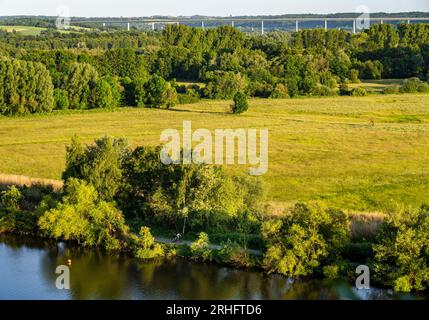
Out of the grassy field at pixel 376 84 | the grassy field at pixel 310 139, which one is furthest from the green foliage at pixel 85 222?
the grassy field at pixel 376 84

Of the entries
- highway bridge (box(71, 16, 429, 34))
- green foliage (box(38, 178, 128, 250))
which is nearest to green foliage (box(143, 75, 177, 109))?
green foliage (box(38, 178, 128, 250))

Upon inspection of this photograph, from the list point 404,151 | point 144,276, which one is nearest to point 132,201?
point 144,276

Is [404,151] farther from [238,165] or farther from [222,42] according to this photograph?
[222,42]

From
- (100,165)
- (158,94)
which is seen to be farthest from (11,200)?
(158,94)

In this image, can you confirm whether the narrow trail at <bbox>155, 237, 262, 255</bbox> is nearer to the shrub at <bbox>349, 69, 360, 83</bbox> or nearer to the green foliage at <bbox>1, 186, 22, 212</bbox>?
the green foliage at <bbox>1, 186, 22, 212</bbox>

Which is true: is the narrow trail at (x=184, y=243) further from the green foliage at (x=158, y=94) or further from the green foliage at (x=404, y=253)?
the green foliage at (x=158, y=94)

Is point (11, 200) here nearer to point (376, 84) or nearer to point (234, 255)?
point (234, 255)
